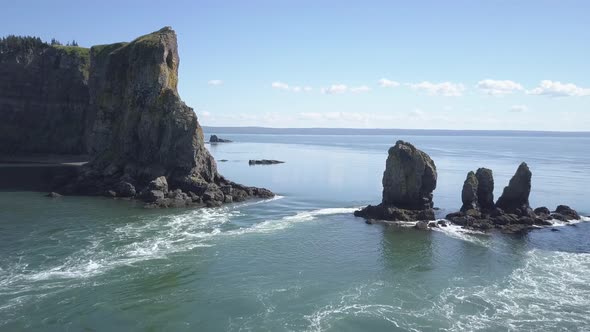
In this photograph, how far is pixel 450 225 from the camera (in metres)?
51.4

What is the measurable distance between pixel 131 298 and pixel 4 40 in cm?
9839

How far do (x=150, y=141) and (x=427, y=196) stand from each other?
41600 millimetres

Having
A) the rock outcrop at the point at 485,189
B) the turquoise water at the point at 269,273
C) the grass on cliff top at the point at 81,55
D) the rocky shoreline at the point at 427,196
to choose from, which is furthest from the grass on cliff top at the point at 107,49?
the rock outcrop at the point at 485,189

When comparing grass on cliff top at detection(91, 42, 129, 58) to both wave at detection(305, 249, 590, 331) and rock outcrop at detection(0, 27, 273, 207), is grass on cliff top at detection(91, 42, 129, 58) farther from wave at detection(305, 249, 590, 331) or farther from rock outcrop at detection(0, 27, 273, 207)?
wave at detection(305, 249, 590, 331)

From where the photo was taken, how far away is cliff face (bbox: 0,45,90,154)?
332 feet

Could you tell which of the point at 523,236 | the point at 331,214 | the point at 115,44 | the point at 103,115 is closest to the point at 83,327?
the point at 331,214

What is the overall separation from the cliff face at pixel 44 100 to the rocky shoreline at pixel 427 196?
72.2 m

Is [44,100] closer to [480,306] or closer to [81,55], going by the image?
[81,55]

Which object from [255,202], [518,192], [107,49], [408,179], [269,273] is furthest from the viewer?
[107,49]

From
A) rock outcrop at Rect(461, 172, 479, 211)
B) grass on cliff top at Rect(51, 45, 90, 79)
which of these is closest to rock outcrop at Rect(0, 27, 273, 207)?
rock outcrop at Rect(461, 172, 479, 211)

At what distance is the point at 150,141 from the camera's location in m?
70.8

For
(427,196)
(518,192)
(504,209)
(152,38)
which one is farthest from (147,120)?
(518,192)

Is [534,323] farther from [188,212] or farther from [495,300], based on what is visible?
[188,212]

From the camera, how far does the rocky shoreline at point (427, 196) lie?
5356 cm
